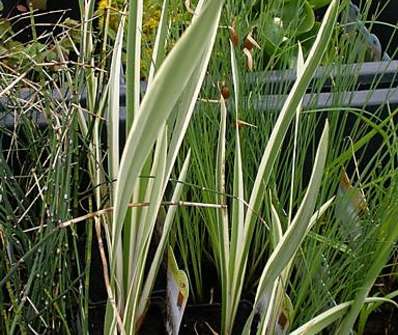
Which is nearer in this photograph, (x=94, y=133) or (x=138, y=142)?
(x=138, y=142)

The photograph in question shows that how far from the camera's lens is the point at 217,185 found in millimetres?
780

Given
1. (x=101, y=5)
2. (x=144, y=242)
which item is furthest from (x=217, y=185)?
(x=101, y=5)

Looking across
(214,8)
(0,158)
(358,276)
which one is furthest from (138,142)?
(358,276)

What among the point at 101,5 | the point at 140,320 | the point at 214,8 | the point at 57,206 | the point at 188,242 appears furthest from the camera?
the point at 101,5

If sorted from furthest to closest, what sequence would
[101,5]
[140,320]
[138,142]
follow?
[101,5], [140,320], [138,142]

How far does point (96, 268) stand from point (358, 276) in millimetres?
368

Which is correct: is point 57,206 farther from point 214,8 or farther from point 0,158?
point 214,8

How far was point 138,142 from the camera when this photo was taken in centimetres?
51

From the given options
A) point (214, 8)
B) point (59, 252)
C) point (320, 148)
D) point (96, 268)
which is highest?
point (214, 8)

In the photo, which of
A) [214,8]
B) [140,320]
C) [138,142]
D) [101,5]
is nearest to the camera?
[214,8]

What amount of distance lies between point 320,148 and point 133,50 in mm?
238

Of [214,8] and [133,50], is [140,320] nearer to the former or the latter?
[133,50]

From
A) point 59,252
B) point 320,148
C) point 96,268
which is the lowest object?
point 96,268

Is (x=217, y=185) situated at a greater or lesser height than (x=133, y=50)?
lesser
